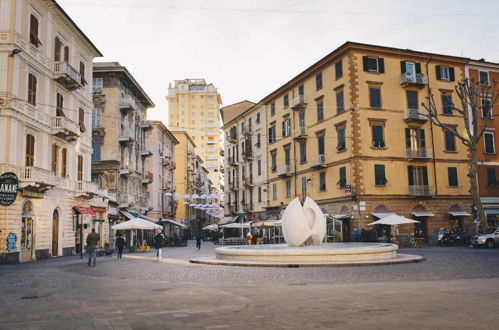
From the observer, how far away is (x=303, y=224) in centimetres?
2236

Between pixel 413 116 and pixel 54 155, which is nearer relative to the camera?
pixel 54 155

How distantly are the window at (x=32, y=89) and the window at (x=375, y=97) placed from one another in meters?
24.4

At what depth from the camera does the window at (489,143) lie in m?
42.0

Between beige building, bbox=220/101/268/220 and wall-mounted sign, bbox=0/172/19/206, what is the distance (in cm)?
3414

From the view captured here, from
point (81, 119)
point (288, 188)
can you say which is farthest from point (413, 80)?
point (81, 119)

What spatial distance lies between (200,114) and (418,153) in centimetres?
9408

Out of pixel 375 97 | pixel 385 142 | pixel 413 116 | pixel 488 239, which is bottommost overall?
pixel 488 239

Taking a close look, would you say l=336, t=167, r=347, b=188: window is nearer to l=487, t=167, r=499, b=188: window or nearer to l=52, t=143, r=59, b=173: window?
l=487, t=167, r=499, b=188: window

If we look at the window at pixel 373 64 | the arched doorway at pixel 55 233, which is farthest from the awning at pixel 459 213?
the arched doorway at pixel 55 233

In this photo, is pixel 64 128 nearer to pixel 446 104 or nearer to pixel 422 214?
pixel 422 214

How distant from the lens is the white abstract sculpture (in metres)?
22.4

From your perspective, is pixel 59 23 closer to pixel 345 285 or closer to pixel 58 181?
pixel 58 181

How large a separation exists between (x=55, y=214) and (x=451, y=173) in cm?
3077

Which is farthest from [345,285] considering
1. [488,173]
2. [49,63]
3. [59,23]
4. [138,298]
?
[488,173]
